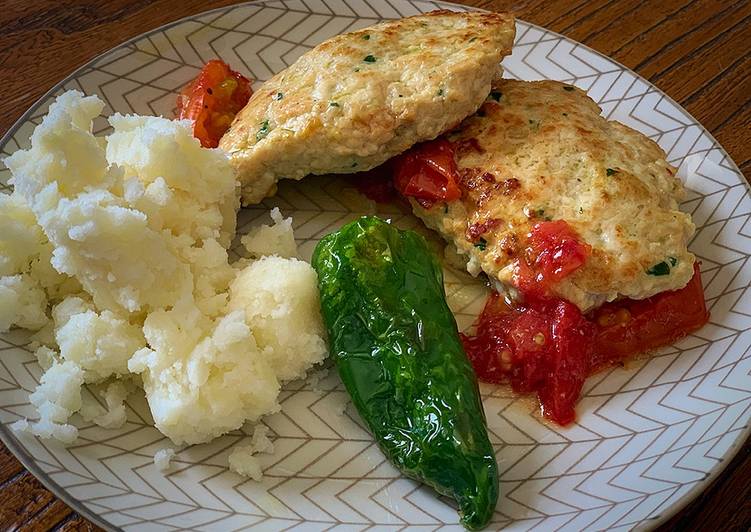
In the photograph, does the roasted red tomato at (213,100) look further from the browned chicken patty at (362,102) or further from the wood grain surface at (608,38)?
the wood grain surface at (608,38)

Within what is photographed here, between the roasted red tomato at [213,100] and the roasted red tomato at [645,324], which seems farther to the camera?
the roasted red tomato at [213,100]

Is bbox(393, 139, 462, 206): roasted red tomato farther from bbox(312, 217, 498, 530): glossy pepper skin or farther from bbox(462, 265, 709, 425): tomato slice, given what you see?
bbox(462, 265, 709, 425): tomato slice

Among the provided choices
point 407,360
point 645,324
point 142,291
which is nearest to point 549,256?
point 645,324

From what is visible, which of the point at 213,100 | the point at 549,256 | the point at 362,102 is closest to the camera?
the point at 549,256

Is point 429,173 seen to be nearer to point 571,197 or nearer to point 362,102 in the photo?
point 362,102

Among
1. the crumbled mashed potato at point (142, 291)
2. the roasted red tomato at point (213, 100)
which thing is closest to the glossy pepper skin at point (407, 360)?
the crumbled mashed potato at point (142, 291)

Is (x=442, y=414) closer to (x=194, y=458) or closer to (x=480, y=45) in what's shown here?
(x=194, y=458)
